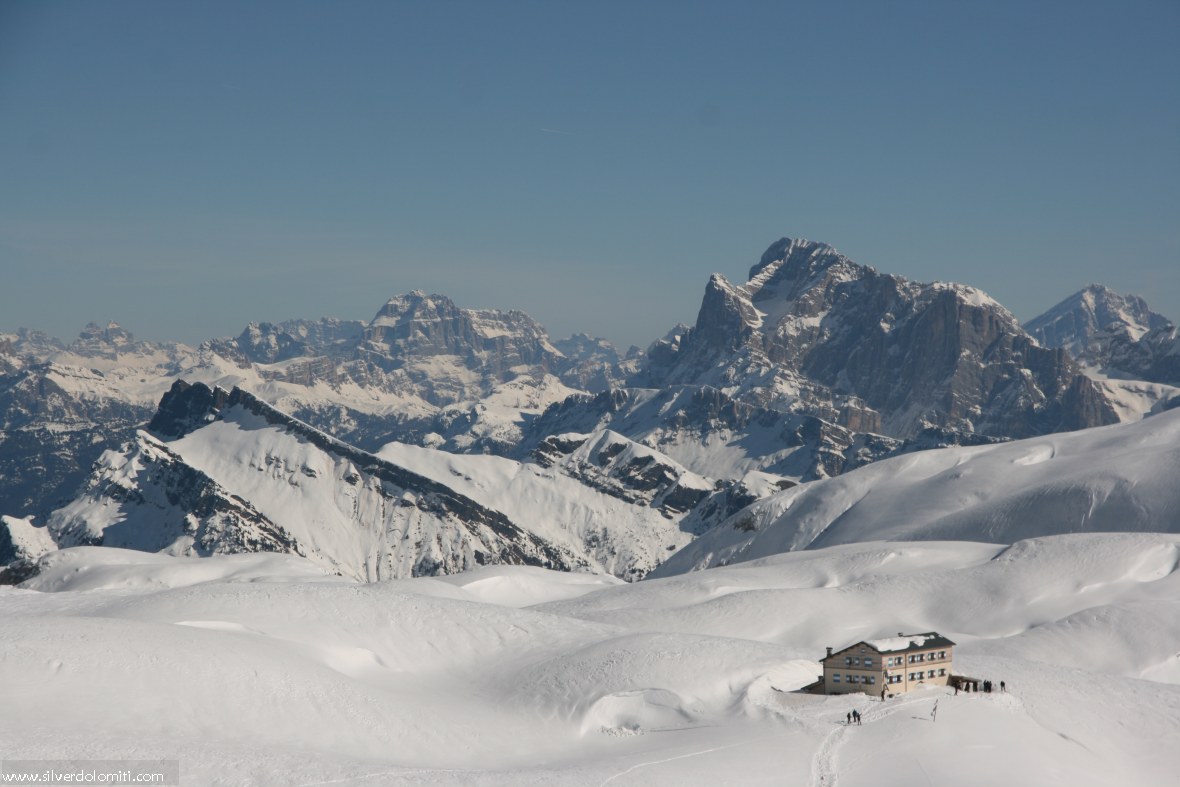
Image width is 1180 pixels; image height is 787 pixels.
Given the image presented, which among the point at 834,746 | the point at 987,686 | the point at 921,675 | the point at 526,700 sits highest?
the point at 921,675

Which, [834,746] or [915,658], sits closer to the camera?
[834,746]

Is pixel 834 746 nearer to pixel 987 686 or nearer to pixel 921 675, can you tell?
pixel 921 675

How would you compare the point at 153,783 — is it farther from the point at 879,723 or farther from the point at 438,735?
the point at 879,723

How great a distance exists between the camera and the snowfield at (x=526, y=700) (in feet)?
228

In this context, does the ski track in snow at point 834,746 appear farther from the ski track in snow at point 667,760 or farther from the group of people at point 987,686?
the group of people at point 987,686

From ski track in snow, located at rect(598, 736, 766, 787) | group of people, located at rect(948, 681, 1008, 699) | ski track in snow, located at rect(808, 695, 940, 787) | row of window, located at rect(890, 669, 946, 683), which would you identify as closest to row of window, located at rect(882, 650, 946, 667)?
row of window, located at rect(890, 669, 946, 683)

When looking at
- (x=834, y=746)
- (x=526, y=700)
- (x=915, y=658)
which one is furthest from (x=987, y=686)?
(x=526, y=700)

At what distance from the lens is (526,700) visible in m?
88.9

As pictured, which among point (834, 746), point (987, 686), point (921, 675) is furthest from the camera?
point (921, 675)

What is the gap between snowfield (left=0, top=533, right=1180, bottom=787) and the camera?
6938 centimetres

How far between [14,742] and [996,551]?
146537 millimetres

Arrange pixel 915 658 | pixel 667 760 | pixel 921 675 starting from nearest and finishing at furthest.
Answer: pixel 667 760 < pixel 915 658 < pixel 921 675

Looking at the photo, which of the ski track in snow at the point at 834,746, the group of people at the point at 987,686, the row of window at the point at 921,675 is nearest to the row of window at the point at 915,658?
the row of window at the point at 921,675

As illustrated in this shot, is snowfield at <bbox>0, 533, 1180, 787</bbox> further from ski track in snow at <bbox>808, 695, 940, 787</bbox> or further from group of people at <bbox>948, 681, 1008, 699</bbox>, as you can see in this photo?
group of people at <bbox>948, 681, 1008, 699</bbox>
